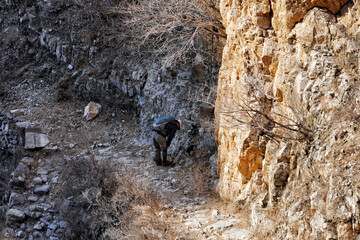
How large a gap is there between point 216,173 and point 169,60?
146 inches

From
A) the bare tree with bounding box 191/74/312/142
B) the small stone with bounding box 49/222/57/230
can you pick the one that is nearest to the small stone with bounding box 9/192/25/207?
the small stone with bounding box 49/222/57/230

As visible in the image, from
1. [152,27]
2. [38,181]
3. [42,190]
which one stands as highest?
[152,27]

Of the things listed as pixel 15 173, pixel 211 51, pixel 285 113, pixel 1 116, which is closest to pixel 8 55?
pixel 1 116

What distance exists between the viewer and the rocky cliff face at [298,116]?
4023mm

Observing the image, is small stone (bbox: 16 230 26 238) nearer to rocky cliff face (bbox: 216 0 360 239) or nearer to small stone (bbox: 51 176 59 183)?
small stone (bbox: 51 176 59 183)

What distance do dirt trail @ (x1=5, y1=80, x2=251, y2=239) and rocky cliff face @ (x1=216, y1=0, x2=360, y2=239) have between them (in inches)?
25.9

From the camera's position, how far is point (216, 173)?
27.1ft

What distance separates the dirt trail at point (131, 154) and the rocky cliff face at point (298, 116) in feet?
2.16

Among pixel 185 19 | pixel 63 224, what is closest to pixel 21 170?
pixel 63 224

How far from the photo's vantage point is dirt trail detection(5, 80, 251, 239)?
6.57m

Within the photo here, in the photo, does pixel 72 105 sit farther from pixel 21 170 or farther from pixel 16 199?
pixel 16 199

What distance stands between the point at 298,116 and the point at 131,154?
20.9 ft

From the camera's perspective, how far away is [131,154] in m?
10.4

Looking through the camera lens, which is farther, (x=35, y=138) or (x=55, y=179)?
(x=35, y=138)
